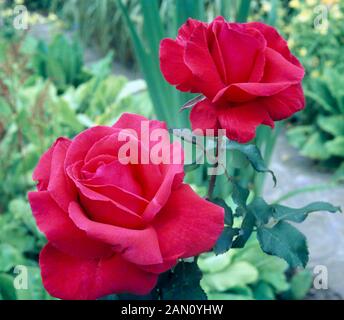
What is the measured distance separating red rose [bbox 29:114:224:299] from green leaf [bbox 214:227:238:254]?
100 mm

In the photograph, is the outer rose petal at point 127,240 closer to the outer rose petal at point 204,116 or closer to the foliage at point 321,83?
the outer rose petal at point 204,116

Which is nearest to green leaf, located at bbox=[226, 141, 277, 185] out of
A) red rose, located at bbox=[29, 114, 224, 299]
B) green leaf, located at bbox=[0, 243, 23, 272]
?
red rose, located at bbox=[29, 114, 224, 299]

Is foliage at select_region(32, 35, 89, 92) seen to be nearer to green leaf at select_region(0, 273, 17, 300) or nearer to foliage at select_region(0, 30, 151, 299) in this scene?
foliage at select_region(0, 30, 151, 299)

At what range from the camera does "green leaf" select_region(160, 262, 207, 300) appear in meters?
0.66

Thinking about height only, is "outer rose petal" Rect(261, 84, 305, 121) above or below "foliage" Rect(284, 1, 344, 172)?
above

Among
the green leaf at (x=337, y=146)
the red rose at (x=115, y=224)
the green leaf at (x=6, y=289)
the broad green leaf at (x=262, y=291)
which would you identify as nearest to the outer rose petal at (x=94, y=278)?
the red rose at (x=115, y=224)

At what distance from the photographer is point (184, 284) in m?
0.67

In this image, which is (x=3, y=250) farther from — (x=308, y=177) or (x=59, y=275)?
(x=308, y=177)

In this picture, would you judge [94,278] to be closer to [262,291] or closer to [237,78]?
[237,78]

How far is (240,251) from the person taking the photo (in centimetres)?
183

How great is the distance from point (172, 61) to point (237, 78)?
78 mm

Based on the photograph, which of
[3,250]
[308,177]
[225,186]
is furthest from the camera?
[308,177]

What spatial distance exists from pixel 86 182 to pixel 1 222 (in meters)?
1.30
